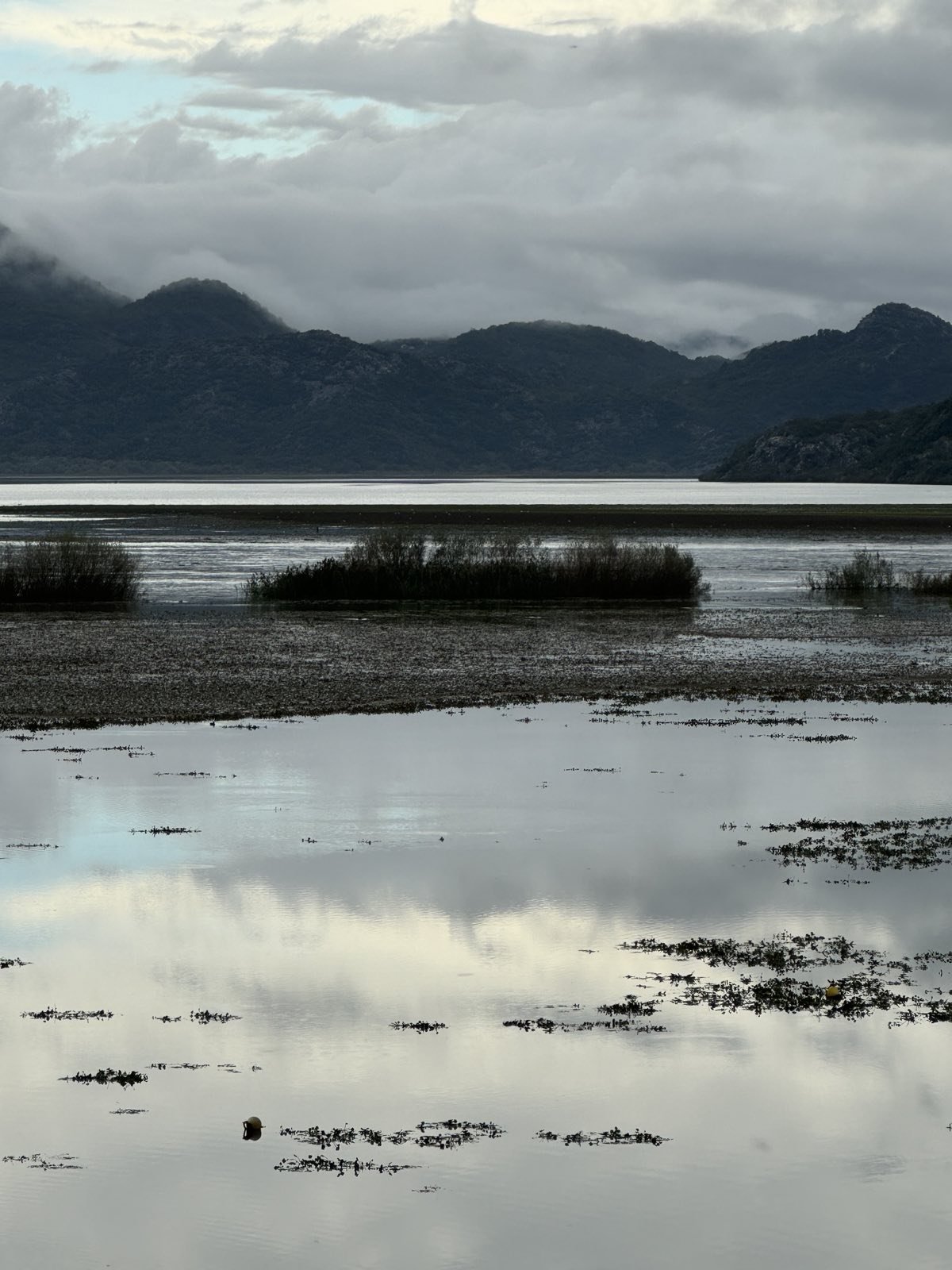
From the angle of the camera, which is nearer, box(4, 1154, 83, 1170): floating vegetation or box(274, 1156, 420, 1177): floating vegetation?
box(274, 1156, 420, 1177): floating vegetation

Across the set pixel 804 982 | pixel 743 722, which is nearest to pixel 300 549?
pixel 743 722

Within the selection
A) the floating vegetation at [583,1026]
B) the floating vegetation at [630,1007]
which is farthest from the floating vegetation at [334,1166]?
the floating vegetation at [630,1007]

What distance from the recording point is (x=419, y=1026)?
14.3 metres

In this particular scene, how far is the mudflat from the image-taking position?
35.2 metres

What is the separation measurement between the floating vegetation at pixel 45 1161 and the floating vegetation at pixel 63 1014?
2826 mm

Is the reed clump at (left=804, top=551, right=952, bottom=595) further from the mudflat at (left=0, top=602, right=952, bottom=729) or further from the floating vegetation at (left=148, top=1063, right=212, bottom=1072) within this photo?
the floating vegetation at (left=148, top=1063, right=212, bottom=1072)

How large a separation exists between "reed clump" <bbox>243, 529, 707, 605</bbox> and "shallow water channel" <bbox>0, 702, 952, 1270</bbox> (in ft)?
122

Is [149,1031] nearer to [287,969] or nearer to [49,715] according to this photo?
[287,969]

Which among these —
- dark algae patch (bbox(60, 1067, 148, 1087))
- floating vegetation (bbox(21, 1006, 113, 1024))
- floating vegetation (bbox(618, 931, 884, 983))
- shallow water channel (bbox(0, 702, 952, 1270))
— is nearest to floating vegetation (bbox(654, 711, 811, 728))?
shallow water channel (bbox(0, 702, 952, 1270))

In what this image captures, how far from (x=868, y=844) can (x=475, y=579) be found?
43.2 m

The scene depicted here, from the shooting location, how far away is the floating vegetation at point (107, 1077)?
1311 centimetres

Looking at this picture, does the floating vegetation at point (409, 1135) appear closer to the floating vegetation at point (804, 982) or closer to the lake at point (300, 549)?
the floating vegetation at point (804, 982)

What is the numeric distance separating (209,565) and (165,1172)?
73994mm

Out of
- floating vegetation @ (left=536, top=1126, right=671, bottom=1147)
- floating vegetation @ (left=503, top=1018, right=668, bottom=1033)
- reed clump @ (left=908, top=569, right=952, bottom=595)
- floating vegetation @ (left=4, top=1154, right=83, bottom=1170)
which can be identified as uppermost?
reed clump @ (left=908, top=569, right=952, bottom=595)
